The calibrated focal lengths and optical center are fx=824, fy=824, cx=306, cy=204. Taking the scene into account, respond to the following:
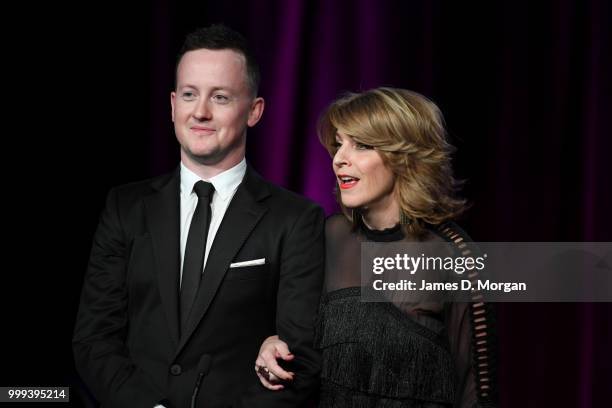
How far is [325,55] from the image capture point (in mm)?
2881

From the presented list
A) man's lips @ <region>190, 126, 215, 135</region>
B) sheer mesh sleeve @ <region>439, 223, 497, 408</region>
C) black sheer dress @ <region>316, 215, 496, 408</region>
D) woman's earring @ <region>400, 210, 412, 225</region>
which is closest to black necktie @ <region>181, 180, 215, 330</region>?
man's lips @ <region>190, 126, 215, 135</region>

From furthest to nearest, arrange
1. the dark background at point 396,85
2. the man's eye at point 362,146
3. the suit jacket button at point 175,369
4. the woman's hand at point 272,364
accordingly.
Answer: the dark background at point 396,85, the man's eye at point 362,146, the suit jacket button at point 175,369, the woman's hand at point 272,364

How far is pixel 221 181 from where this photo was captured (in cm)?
208

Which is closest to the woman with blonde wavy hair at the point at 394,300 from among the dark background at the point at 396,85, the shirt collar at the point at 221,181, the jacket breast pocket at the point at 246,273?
the jacket breast pocket at the point at 246,273

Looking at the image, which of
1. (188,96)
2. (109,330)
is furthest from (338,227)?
(109,330)

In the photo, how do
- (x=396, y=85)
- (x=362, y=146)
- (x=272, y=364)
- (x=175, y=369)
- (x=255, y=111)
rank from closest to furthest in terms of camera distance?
(x=272, y=364) < (x=175, y=369) < (x=362, y=146) < (x=255, y=111) < (x=396, y=85)

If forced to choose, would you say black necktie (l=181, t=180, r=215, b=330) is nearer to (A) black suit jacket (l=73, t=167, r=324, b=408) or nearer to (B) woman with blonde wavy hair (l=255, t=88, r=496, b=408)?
(A) black suit jacket (l=73, t=167, r=324, b=408)

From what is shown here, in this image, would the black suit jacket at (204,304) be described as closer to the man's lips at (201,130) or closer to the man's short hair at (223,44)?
the man's lips at (201,130)

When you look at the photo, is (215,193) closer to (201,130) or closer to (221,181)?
(221,181)

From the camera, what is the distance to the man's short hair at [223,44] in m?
2.08

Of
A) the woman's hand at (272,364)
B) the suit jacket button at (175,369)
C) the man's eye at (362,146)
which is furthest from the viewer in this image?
the man's eye at (362,146)

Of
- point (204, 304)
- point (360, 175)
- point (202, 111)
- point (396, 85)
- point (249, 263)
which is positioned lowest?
point (204, 304)

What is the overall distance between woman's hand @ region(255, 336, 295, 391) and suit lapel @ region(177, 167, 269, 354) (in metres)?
0.18

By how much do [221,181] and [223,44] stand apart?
1.13ft
